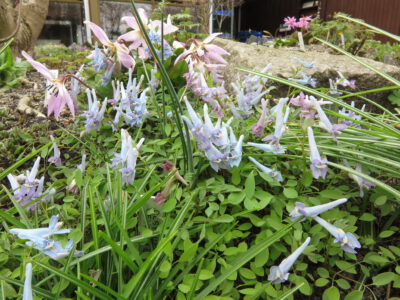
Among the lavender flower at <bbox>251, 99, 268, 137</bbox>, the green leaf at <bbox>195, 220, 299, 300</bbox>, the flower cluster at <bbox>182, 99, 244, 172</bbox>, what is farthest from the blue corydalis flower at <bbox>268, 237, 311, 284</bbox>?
the lavender flower at <bbox>251, 99, 268, 137</bbox>

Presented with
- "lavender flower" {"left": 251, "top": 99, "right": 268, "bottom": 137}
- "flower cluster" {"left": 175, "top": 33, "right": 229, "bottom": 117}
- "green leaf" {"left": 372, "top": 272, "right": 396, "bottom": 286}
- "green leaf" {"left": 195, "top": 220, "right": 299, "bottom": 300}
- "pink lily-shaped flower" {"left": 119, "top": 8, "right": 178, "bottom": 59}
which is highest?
→ "pink lily-shaped flower" {"left": 119, "top": 8, "right": 178, "bottom": 59}

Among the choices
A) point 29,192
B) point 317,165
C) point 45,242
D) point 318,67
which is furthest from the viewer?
point 318,67

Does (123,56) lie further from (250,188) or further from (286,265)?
(286,265)

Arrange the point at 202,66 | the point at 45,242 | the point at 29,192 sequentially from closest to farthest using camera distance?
the point at 45,242 → the point at 29,192 → the point at 202,66

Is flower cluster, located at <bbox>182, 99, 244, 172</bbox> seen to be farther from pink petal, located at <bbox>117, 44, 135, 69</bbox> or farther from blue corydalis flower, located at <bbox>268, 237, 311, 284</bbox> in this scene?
pink petal, located at <bbox>117, 44, 135, 69</bbox>

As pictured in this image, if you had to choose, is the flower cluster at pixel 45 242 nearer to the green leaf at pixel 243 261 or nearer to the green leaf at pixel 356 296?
the green leaf at pixel 243 261

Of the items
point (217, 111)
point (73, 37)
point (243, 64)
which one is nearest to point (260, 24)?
point (73, 37)

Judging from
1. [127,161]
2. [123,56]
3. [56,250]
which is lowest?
[56,250]

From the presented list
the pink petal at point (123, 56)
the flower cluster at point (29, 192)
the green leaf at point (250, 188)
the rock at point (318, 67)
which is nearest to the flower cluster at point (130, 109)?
the pink petal at point (123, 56)

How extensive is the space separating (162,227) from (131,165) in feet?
0.67

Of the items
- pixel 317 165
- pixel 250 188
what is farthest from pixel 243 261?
pixel 317 165

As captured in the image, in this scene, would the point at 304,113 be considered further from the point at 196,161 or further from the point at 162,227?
the point at 162,227

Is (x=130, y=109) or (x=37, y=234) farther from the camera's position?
(x=130, y=109)

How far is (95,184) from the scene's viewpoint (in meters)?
0.99
